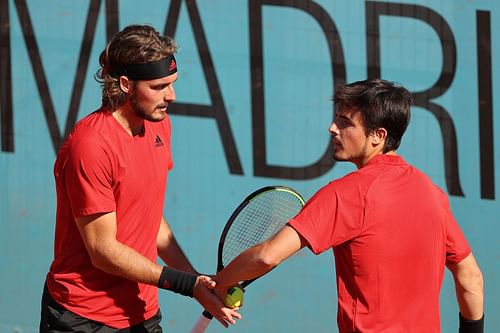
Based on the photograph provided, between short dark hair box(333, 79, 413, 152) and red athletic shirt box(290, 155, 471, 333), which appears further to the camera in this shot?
short dark hair box(333, 79, 413, 152)

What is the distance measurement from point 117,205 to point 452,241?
1.04 meters

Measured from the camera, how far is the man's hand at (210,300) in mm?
3748

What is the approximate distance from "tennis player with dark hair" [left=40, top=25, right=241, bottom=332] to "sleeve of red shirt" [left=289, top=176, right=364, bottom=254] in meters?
0.56

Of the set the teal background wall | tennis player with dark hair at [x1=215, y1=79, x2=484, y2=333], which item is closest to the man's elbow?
tennis player with dark hair at [x1=215, y1=79, x2=484, y2=333]

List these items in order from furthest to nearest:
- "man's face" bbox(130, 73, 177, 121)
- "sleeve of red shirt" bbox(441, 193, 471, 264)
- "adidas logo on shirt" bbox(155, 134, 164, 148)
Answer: "adidas logo on shirt" bbox(155, 134, 164, 148) → "man's face" bbox(130, 73, 177, 121) → "sleeve of red shirt" bbox(441, 193, 471, 264)

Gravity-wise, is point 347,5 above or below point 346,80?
above

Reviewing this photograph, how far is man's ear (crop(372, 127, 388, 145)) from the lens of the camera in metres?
3.46

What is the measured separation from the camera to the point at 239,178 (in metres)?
5.38

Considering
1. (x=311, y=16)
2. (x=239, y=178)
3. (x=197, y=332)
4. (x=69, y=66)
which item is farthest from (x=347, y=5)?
(x=197, y=332)

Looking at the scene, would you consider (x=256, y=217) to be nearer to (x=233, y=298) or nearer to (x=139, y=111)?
(x=233, y=298)

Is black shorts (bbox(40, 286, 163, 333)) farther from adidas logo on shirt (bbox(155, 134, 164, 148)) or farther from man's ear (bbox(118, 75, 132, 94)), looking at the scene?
man's ear (bbox(118, 75, 132, 94))

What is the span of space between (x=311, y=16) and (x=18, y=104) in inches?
54.4

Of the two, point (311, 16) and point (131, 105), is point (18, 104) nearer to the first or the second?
point (311, 16)

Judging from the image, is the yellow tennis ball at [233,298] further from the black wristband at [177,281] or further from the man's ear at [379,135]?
the man's ear at [379,135]
